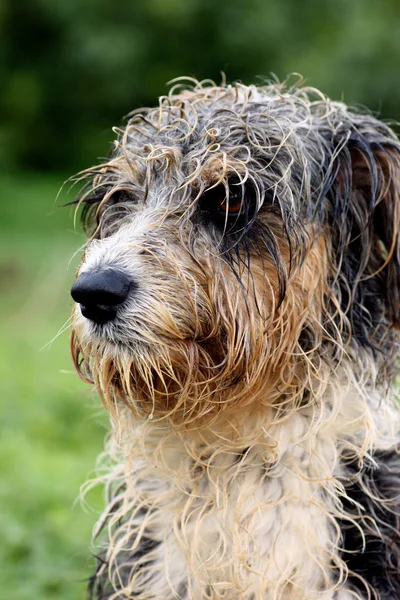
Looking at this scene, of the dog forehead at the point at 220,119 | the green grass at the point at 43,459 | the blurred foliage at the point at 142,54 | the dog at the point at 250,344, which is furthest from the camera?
the blurred foliage at the point at 142,54

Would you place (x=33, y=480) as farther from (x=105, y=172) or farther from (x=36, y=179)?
(x=36, y=179)

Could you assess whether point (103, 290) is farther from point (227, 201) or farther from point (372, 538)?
point (372, 538)

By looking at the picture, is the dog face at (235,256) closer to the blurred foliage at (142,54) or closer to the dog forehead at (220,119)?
the dog forehead at (220,119)

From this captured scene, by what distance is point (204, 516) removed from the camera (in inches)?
112

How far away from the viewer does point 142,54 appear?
3133 centimetres

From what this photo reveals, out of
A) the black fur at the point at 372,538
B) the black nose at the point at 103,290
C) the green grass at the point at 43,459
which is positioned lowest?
the green grass at the point at 43,459

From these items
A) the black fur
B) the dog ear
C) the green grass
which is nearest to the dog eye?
the dog ear

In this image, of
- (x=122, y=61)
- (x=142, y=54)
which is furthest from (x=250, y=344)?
(x=142, y=54)

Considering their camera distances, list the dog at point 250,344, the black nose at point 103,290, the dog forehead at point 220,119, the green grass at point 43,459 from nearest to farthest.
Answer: the black nose at point 103,290
the dog at point 250,344
the dog forehead at point 220,119
the green grass at point 43,459

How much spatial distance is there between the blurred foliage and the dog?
26.8m

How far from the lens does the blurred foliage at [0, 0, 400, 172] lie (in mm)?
30047

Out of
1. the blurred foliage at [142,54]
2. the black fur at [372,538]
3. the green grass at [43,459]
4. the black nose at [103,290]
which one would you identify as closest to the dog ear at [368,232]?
the black fur at [372,538]

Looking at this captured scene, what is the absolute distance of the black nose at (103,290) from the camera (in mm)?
2543

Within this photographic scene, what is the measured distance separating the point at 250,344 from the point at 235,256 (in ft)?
0.89
